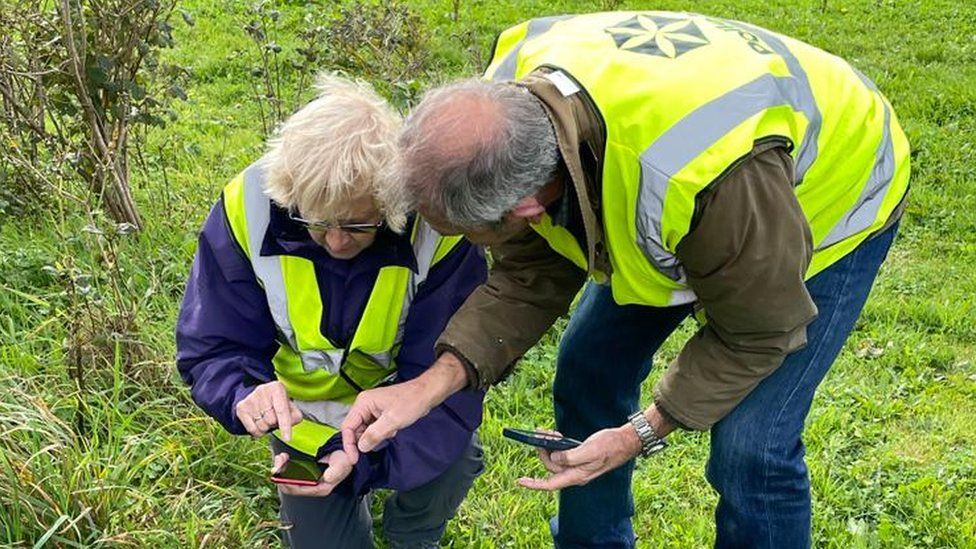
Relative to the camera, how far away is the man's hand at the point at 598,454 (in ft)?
7.34

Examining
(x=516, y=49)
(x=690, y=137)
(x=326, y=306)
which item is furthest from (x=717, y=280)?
(x=326, y=306)

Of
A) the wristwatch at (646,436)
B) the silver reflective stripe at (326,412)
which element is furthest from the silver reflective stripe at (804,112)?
the silver reflective stripe at (326,412)

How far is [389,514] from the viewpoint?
2.81m

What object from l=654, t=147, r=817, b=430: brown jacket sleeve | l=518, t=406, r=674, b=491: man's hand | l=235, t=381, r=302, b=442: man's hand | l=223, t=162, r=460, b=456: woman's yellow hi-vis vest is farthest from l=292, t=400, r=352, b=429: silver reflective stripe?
l=654, t=147, r=817, b=430: brown jacket sleeve

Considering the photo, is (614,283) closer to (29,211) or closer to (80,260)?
(80,260)

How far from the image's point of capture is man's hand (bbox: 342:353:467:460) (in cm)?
225

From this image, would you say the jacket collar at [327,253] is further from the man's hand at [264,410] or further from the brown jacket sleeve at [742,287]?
the brown jacket sleeve at [742,287]

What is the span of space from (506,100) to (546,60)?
262 mm

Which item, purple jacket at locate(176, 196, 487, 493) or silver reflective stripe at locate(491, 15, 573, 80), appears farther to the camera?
purple jacket at locate(176, 196, 487, 493)

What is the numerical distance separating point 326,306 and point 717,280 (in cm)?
90

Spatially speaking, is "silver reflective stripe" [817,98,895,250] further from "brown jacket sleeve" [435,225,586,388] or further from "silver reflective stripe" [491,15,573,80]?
"silver reflective stripe" [491,15,573,80]

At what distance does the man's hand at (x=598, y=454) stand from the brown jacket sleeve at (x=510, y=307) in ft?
0.91

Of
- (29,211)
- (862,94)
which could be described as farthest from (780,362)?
(29,211)

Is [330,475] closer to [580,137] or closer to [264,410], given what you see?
[264,410]
